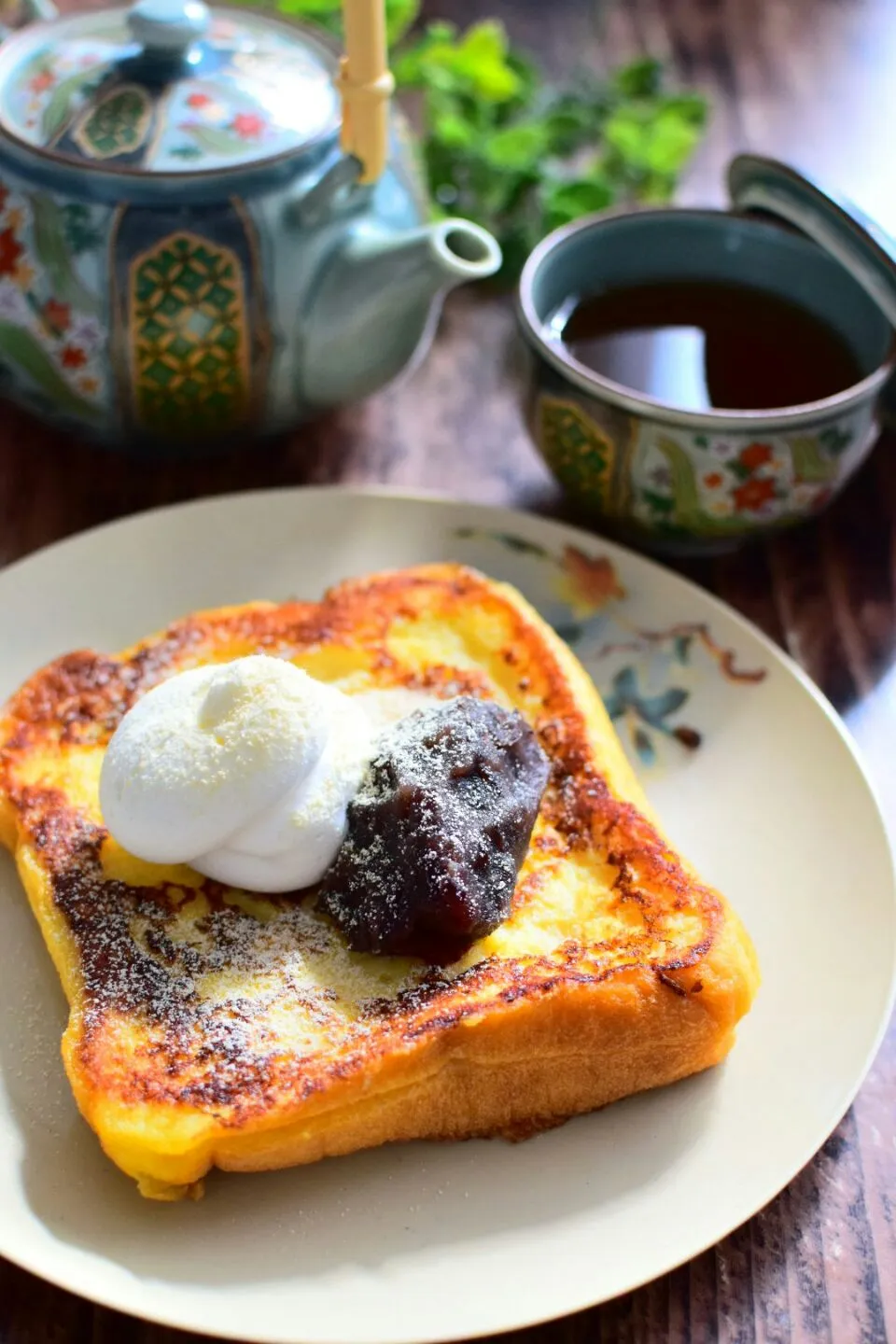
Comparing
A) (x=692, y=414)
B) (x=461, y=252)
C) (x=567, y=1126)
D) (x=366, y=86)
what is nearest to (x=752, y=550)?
(x=692, y=414)

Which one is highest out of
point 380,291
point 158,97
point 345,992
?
point 158,97

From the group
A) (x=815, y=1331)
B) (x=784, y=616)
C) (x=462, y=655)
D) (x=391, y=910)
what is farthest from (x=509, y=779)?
(x=784, y=616)

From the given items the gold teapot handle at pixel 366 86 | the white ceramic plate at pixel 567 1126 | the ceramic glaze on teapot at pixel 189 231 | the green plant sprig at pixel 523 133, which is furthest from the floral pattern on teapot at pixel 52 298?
the green plant sprig at pixel 523 133

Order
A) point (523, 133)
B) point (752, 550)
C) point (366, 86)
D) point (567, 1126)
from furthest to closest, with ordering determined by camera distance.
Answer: point (523, 133) < point (752, 550) < point (366, 86) < point (567, 1126)

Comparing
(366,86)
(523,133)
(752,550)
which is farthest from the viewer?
(523,133)

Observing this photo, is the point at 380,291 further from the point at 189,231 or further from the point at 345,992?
the point at 345,992

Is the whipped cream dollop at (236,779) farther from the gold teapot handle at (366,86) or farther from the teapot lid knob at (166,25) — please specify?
the teapot lid knob at (166,25)

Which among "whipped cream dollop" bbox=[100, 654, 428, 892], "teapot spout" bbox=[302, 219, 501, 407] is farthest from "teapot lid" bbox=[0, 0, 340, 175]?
"whipped cream dollop" bbox=[100, 654, 428, 892]
